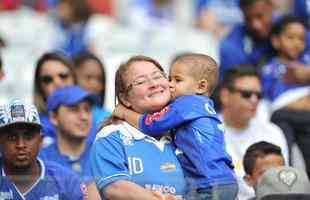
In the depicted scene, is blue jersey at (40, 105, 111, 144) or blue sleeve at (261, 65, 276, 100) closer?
blue jersey at (40, 105, 111, 144)

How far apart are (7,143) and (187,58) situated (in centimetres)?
113

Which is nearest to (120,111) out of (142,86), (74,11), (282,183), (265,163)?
(142,86)

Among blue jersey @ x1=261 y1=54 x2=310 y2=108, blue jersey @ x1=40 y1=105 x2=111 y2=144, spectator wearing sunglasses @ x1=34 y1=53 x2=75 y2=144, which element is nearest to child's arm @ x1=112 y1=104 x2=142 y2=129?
blue jersey @ x1=40 y1=105 x2=111 y2=144

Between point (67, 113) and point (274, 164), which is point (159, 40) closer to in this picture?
point (67, 113)

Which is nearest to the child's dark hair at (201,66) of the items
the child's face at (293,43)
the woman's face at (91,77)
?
the woman's face at (91,77)

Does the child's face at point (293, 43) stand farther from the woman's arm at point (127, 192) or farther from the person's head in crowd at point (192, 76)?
the woman's arm at point (127, 192)

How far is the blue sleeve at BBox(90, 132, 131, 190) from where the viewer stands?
6.64m

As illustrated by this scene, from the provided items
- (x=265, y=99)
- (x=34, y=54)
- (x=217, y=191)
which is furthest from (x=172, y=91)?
(x=34, y=54)

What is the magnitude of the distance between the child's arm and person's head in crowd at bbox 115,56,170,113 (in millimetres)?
27

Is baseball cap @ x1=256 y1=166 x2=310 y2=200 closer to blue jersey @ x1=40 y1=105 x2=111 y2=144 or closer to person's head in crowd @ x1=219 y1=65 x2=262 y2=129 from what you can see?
blue jersey @ x1=40 y1=105 x2=111 y2=144

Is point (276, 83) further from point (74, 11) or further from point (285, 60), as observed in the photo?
point (74, 11)

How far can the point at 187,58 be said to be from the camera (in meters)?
6.96

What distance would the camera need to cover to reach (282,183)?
7023 millimetres

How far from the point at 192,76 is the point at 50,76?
9.35ft
